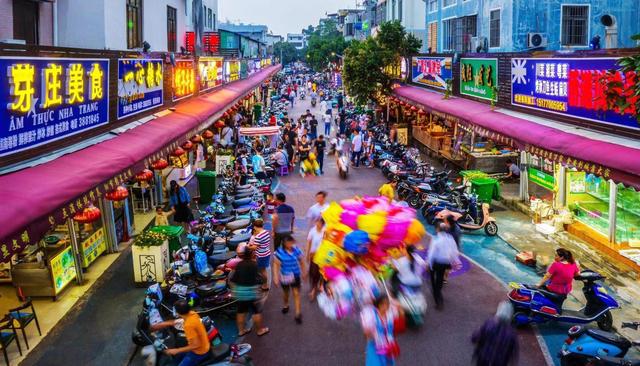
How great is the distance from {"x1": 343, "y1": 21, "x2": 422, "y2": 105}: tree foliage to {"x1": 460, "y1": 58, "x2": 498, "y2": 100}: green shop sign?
12.5 m

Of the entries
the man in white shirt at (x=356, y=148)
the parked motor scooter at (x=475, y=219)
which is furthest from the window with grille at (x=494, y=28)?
the parked motor scooter at (x=475, y=219)

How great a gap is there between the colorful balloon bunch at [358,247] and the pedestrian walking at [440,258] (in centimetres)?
227

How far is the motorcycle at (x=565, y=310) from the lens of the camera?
970 centimetres

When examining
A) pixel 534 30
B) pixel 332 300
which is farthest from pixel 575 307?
pixel 534 30

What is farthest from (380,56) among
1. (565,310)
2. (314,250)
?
(565,310)

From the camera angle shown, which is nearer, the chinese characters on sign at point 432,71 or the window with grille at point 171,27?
the chinese characters on sign at point 432,71

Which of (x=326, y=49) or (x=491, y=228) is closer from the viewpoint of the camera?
(x=491, y=228)

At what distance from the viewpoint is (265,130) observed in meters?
24.8

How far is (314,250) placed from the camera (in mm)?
10891

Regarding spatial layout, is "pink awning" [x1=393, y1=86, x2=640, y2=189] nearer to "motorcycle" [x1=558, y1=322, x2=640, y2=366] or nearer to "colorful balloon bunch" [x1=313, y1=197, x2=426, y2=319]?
"motorcycle" [x1=558, y1=322, x2=640, y2=366]

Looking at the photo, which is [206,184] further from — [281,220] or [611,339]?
[611,339]

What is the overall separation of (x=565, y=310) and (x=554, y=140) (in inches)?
170

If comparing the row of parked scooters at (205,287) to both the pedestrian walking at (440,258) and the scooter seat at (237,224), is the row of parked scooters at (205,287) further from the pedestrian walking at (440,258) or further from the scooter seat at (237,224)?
the pedestrian walking at (440,258)

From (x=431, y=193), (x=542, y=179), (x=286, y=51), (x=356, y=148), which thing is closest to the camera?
(x=542, y=179)
